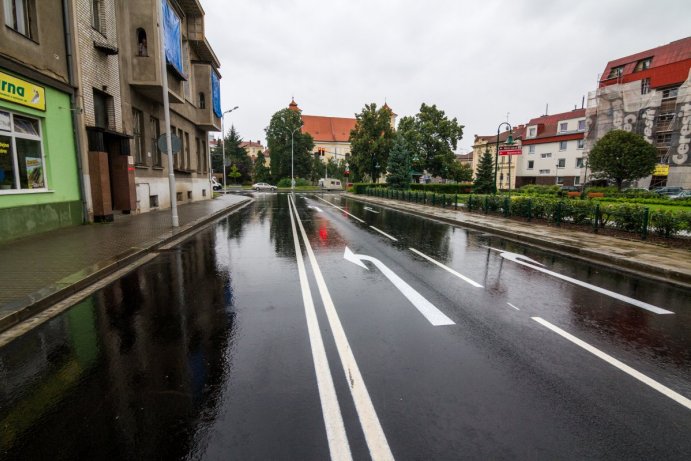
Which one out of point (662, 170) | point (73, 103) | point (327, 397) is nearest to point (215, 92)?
point (73, 103)

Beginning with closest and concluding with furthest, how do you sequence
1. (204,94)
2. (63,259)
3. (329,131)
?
(63,259)
(204,94)
(329,131)

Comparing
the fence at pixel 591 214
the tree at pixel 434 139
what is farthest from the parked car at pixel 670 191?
the fence at pixel 591 214

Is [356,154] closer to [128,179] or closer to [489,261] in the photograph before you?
[128,179]

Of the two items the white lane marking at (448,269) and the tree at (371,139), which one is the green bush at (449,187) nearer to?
the tree at (371,139)

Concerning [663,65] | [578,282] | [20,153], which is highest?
[663,65]

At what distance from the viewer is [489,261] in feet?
30.2

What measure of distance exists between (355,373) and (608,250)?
941 cm

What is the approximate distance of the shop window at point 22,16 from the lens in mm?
10141

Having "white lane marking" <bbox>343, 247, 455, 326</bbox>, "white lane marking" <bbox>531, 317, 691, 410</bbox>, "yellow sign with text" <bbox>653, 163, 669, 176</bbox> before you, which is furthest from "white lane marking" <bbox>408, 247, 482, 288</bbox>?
"yellow sign with text" <bbox>653, 163, 669, 176</bbox>

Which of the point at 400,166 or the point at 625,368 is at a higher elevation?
the point at 400,166

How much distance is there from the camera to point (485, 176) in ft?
133

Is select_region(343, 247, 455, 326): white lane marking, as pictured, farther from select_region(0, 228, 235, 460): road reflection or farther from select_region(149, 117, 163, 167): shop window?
select_region(149, 117, 163, 167): shop window

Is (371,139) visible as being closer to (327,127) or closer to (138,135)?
(138,135)

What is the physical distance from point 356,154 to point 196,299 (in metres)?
53.1
